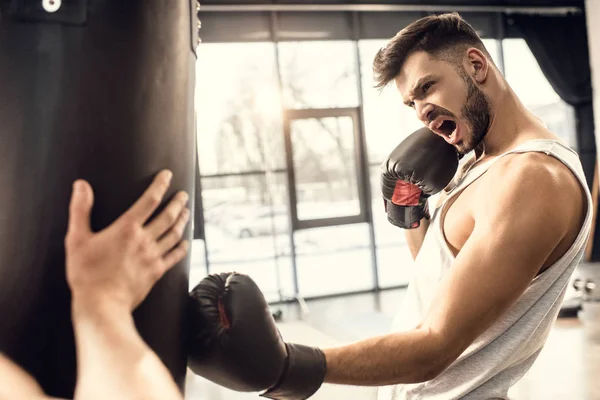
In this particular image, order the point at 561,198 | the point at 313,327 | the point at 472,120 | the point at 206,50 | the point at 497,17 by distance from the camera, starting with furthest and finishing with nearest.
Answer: the point at 497,17, the point at 206,50, the point at 313,327, the point at 472,120, the point at 561,198

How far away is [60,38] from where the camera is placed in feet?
1.83

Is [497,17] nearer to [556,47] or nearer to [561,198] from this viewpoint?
[556,47]

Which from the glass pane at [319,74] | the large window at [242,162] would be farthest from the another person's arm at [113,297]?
the glass pane at [319,74]

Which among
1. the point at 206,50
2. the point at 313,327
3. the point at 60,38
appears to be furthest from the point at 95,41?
the point at 206,50

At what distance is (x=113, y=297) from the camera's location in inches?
21.9

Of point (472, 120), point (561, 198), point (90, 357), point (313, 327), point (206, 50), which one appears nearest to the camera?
point (90, 357)

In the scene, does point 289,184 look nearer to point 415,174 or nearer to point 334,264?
point 334,264

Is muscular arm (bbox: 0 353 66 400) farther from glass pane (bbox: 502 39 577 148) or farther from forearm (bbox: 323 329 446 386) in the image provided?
glass pane (bbox: 502 39 577 148)

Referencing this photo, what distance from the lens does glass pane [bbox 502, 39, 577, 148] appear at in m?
6.12

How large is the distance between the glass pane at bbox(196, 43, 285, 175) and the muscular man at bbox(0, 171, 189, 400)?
4562 millimetres

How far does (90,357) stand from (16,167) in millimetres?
224

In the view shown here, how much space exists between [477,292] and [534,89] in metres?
6.21

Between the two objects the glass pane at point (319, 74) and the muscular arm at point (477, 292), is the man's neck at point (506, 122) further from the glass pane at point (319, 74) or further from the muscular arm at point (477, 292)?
the glass pane at point (319, 74)

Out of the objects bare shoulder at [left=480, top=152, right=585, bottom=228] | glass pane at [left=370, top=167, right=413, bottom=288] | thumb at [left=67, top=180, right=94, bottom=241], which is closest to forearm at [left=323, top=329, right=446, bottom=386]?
bare shoulder at [left=480, top=152, right=585, bottom=228]
